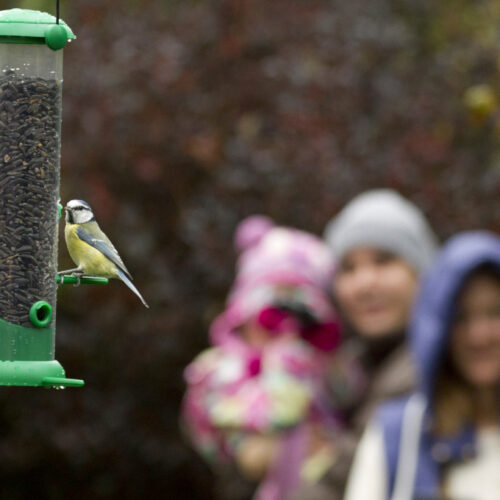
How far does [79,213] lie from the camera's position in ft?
11.0

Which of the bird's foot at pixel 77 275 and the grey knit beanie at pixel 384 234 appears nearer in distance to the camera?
the bird's foot at pixel 77 275

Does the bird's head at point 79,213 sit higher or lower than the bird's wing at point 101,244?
higher

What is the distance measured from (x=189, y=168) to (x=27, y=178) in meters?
5.55

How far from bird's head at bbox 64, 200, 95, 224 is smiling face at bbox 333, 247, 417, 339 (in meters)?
2.65

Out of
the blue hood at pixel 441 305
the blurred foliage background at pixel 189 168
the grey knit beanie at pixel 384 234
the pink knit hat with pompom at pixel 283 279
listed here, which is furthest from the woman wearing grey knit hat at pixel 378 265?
the blurred foliage background at pixel 189 168

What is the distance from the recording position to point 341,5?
9680 millimetres

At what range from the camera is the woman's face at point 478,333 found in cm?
509

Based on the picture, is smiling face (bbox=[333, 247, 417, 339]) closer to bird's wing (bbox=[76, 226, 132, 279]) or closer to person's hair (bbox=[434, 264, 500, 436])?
person's hair (bbox=[434, 264, 500, 436])

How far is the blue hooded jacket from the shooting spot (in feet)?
16.1

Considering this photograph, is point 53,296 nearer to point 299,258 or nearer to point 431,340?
point 431,340

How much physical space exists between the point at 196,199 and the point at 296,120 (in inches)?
31.2

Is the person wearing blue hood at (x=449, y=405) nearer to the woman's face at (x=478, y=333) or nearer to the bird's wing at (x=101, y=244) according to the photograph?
the woman's face at (x=478, y=333)

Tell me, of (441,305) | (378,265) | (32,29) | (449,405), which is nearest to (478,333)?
(441,305)

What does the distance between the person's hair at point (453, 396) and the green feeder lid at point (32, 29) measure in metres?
2.32
